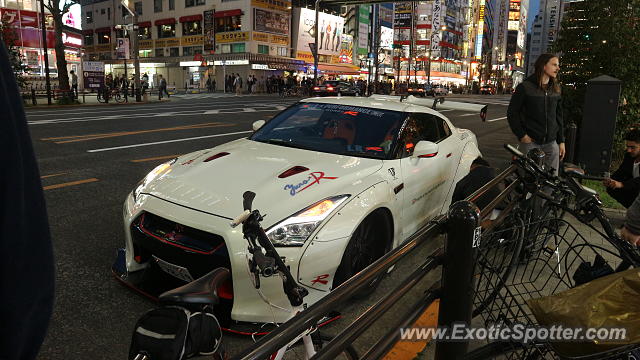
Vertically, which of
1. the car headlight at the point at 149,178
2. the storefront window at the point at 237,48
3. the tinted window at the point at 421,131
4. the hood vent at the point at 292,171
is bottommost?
the car headlight at the point at 149,178

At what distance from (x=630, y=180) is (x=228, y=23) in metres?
55.8

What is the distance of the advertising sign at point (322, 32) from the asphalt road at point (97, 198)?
4832 cm

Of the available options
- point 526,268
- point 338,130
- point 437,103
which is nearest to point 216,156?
point 338,130

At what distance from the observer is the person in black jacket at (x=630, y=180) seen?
4.73 meters

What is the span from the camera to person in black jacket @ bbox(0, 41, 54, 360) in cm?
80

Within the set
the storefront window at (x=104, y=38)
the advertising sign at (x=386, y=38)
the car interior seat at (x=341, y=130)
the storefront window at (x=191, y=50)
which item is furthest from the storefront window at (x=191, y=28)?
the car interior seat at (x=341, y=130)

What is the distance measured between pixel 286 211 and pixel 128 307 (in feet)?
4.73

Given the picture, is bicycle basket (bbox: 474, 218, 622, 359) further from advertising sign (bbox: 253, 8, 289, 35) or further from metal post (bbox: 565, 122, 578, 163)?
advertising sign (bbox: 253, 8, 289, 35)

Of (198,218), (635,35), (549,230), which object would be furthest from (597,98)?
(198,218)

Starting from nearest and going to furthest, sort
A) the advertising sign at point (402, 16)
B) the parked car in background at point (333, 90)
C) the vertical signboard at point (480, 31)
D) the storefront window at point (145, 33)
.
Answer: the parked car in background at point (333, 90) < the storefront window at point (145, 33) < the advertising sign at point (402, 16) < the vertical signboard at point (480, 31)

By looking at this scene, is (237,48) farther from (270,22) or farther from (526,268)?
(526,268)

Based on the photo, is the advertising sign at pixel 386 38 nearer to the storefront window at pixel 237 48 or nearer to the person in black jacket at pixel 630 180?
the storefront window at pixel 237 48

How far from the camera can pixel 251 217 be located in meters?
1.83

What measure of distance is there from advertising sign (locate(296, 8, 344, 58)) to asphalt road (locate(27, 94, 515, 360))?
4832 centimetres
